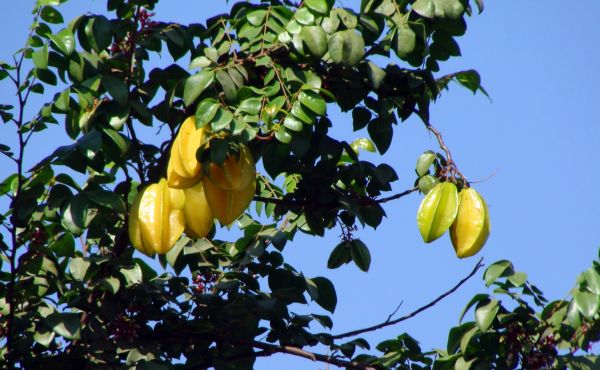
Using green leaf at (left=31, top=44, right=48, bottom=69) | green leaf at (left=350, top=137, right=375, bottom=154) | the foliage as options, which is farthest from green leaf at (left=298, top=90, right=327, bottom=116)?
green leaf at (left=350, top=137, right=375, bottom=154)

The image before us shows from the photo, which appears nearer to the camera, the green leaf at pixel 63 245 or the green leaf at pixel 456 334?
the green leaf at pixel 456 334

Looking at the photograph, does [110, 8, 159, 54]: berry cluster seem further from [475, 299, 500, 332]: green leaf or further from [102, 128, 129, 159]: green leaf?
[475, 299, 500, 332]: green leaf

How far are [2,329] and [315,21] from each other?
1.32 meters

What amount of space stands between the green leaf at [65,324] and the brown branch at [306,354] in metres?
0.59

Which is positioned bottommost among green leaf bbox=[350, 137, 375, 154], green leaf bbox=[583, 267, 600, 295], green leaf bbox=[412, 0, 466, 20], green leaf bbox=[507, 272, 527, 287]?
green leaf bbox=[583, 267, 600, 295]

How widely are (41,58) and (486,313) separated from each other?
1.47 metres

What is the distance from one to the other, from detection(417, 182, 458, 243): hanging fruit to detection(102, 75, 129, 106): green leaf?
2.97 feet

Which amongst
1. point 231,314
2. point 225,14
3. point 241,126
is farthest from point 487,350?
point 225,14

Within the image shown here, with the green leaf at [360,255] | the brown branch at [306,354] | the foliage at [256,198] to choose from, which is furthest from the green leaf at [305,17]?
the brown branch at [306,354]

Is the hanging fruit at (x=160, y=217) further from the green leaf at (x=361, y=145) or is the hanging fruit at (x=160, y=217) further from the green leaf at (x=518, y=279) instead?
the green leaf at (x=361, y=145)

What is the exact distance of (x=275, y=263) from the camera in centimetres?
353

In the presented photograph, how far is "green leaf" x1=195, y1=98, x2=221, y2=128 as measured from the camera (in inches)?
106

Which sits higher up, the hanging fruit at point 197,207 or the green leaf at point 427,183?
the green leaf at point 427,183

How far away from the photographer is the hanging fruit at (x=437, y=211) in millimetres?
2979
